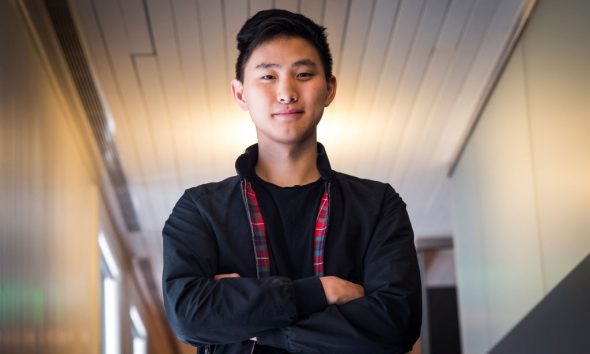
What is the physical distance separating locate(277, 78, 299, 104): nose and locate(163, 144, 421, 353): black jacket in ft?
0.39

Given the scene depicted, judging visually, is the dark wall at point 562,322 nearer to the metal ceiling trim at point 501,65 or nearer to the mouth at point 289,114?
the metal ceiling trim at point 501,65

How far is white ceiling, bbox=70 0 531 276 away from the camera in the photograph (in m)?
4.62

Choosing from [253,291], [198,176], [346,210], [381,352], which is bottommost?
[381,352]

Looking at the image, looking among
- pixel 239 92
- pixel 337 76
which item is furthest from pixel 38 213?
pixel 239 92

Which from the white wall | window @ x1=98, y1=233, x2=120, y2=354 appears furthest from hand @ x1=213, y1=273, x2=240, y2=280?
window @ x1=98, y1=233, x2=120, y2=354

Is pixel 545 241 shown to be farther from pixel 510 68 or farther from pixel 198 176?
pixel 198 176

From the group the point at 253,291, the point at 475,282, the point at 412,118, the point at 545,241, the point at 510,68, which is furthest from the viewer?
the point at 475,282

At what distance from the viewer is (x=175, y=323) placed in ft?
5.35

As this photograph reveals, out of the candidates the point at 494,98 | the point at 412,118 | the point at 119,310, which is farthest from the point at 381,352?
the point at 119,310

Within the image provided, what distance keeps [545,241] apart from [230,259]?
9.88 ft

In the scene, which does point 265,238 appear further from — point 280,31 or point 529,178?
point 529,178

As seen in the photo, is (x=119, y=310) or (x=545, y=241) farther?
(x=119, y=310)

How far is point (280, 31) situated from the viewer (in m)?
→ 1.75

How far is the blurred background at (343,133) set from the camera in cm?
384
